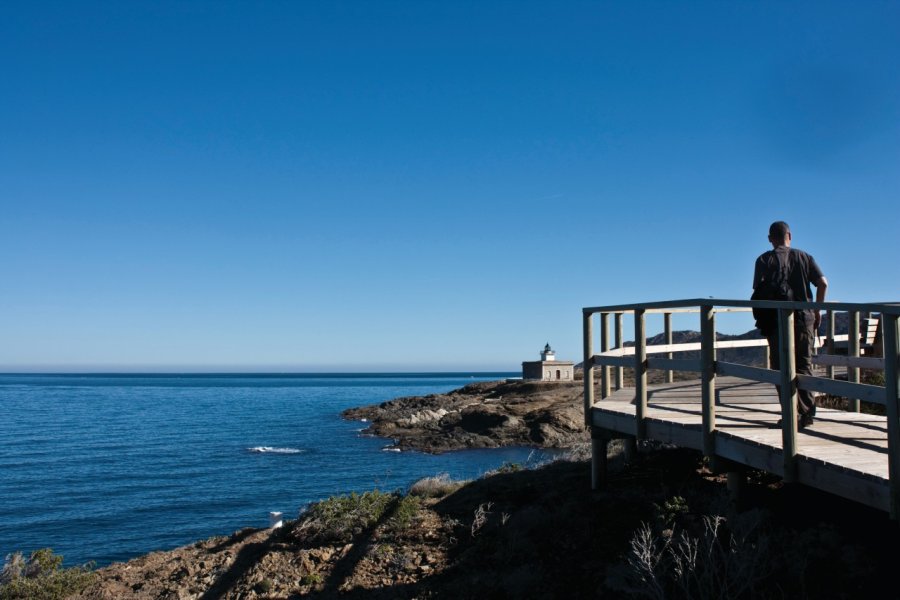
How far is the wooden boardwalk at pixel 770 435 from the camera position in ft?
16.8

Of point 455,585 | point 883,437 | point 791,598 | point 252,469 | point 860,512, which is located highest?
point 883,437

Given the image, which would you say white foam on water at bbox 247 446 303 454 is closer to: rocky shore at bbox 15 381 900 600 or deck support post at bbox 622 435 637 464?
rocky shore at bbox 15 381 900 600

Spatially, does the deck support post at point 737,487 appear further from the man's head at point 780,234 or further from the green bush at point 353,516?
the green bush at point 353,516

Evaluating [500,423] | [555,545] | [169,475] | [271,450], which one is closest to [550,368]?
[500,423]

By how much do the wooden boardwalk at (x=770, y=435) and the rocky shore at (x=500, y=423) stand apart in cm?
2943

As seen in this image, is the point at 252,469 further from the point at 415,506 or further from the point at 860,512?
the point at 860,512

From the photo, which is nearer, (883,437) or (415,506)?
(883,437)

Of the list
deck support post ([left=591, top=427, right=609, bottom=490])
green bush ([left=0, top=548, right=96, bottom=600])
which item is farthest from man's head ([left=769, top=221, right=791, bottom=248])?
green bush ([left=0, top=548, right=96, bottom=600])

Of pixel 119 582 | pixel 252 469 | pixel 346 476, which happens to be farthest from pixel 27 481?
pixel 119 582

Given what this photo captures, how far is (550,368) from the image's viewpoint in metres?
67.5

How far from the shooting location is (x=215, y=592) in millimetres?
9242

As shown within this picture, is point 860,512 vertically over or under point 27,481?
over

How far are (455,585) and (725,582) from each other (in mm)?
3102

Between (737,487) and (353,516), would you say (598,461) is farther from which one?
(353,516)
